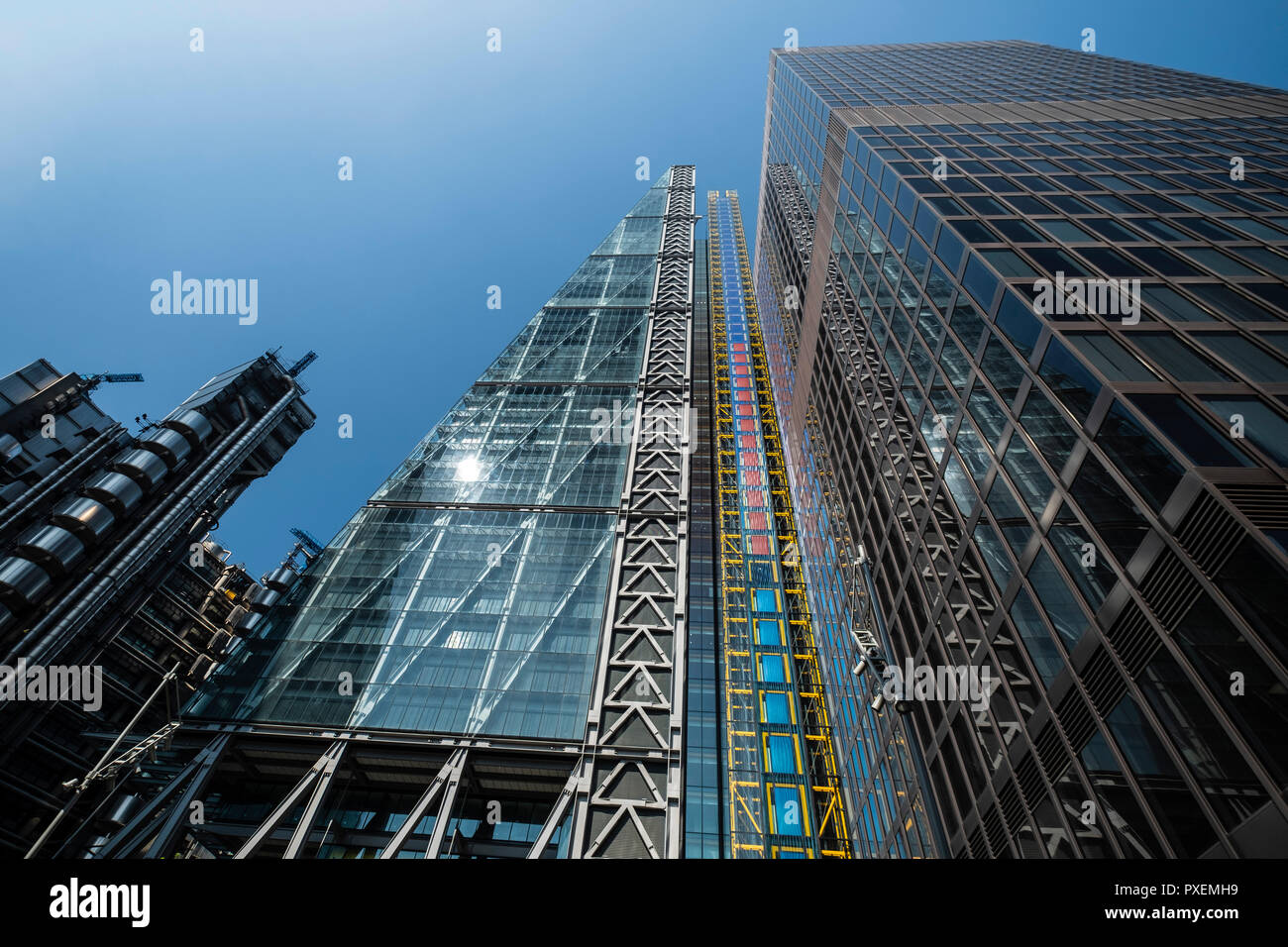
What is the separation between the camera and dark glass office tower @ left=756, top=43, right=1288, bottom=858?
38.7 ft

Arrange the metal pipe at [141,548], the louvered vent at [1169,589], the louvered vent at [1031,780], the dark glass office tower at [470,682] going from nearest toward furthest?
the louvered vent at [1169,589] < the louvered vent at [1031,780] < the dark glass office tower at [470,682] < the metal pipe at [141,548]

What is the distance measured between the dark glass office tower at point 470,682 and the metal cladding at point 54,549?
25.7ft

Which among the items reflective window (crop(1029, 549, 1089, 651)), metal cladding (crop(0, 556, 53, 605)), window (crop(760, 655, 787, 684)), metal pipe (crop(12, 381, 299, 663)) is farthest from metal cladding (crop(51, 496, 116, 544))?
window (crop(760, 655, 787, 684))

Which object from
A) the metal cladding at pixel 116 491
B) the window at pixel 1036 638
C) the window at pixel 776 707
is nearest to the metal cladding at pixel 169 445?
the metal cladding at pixel 116 491

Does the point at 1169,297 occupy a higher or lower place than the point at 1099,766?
higher

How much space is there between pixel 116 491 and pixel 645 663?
26.6 metres

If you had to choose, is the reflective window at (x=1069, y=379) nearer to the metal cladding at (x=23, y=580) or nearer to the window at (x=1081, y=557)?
the window at (x=1081, y=557)

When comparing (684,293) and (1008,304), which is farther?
(684,293)

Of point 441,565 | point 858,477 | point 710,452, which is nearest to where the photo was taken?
point 441,565

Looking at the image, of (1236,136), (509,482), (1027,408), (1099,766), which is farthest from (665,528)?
(1236,136)

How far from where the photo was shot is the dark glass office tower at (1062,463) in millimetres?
11781

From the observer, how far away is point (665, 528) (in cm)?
3216

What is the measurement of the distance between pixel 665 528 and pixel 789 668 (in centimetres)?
2160
